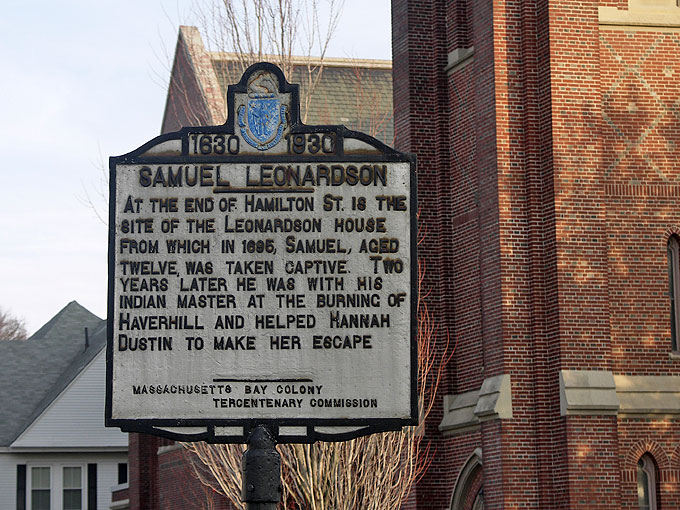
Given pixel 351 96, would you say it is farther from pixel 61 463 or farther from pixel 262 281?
pixel 262 281

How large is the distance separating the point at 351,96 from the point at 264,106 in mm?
27206

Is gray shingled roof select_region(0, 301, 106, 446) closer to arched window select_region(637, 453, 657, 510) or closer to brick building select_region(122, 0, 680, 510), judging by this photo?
brick building select_region(122, 0, 680, 510)

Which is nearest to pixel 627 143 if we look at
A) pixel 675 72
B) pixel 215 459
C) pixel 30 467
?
pixel 675 72

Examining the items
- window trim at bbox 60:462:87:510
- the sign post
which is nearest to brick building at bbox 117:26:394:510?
window trim at bbox 60:462:87:510

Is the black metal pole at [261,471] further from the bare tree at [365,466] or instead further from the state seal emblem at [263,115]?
the bare tree at [365,466]

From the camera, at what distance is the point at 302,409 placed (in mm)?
7531

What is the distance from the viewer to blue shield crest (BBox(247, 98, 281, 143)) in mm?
7941

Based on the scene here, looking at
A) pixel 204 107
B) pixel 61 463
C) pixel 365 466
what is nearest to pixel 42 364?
pixel 61 463

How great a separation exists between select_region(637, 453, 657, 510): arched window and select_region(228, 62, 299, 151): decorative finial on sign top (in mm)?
14620

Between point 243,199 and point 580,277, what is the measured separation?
13605 millimetres

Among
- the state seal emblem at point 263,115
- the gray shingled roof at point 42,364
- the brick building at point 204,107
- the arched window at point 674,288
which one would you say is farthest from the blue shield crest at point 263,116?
the gray shingled roof at point 42,364

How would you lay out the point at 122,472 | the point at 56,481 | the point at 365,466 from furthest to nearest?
the point at 122,472 < the point at 56,481 < the point at 365,466

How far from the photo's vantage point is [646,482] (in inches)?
824

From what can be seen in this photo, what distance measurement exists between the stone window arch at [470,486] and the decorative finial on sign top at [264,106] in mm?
14927
